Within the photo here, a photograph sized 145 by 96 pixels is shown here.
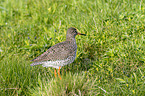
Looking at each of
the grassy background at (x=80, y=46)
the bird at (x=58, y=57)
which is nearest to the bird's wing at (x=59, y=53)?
the bird at (x=58, y=57)

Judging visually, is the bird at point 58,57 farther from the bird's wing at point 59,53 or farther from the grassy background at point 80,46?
the grassy background at point 80,46

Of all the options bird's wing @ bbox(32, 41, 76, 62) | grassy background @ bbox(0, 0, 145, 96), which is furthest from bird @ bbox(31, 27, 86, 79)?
grassy background @ bbox(0, 0, 145, 96)

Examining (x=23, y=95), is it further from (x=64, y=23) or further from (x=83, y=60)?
(x=64, y=23)

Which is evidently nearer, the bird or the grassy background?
the grassy background

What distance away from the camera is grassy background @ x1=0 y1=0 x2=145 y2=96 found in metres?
4.62

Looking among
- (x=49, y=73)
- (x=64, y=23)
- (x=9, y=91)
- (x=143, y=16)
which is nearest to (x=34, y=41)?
(x=64, y=23)

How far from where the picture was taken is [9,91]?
465cm

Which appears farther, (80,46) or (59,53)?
(80,46)

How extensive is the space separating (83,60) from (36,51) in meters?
1.52

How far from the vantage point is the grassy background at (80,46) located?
15.2ft

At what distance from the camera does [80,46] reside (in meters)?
5.94

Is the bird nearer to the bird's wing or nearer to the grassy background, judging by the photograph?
the bird's wing

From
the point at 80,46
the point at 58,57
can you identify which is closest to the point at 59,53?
the point at 58,57

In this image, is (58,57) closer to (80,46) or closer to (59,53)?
(59,53)
